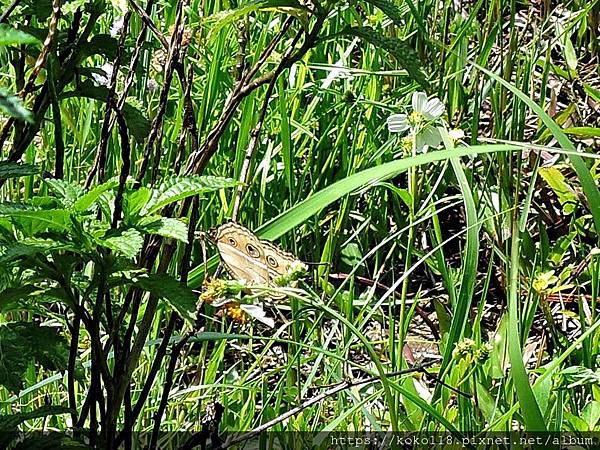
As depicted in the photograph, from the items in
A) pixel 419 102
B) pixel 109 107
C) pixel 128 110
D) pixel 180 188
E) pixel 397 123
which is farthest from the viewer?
pixel 397 123

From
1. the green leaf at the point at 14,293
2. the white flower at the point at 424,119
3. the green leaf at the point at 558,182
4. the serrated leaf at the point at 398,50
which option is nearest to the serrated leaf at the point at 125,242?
the green leaf at the point at 14,293

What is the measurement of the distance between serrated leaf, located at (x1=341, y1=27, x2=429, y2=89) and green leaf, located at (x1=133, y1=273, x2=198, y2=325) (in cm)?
36

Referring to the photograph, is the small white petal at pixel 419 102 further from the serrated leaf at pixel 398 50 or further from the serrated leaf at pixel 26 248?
the serrated leaf at pixel 26 248

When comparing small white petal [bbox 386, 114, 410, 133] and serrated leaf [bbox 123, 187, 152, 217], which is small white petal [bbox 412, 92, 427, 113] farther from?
serrated leaf [bbox 123, 187, 152, 217]

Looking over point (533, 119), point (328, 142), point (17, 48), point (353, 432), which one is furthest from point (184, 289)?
point (533, 119)

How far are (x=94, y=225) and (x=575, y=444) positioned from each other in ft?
2.47

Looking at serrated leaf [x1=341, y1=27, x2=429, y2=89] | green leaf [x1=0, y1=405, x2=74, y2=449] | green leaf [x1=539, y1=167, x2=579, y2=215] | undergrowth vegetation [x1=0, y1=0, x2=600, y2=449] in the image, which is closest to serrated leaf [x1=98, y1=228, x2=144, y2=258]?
undergrowth vegetation [x1=0, y1=0, x2=600, y2=449]

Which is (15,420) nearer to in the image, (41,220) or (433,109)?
(41,220)

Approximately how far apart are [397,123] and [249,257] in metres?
0.62

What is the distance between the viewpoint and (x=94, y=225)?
0.86 m

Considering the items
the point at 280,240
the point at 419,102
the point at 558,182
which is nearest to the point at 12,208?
the point at 419,102

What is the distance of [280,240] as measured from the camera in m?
1.84

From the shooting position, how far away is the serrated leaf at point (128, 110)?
1.11 metres

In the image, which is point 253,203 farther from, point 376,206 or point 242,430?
point 242,430
